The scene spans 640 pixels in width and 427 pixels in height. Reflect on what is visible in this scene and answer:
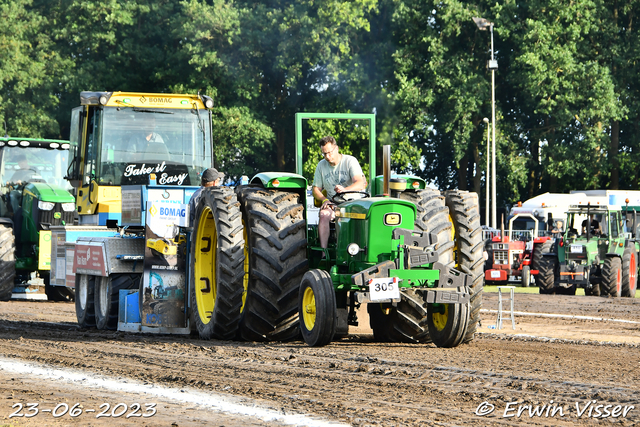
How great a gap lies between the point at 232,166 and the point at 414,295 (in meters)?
29.2

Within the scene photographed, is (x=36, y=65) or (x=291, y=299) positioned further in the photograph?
(x=36, y=65)

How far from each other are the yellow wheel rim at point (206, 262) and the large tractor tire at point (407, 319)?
1912 millimetres

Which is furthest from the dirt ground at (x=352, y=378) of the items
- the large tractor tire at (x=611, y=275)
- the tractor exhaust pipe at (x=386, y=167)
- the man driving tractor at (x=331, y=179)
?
the large tractor tire at (x=611, y=275)

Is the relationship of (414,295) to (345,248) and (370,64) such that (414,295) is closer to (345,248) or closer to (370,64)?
(345,248)

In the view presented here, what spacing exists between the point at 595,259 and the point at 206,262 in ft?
50.4

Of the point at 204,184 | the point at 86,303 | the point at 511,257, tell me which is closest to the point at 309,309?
the point at 204,184

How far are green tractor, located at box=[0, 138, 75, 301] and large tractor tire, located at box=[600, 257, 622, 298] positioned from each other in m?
12.3

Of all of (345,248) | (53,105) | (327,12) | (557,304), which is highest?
(327,12)

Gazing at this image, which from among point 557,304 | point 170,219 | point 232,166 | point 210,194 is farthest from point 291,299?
point 232,166

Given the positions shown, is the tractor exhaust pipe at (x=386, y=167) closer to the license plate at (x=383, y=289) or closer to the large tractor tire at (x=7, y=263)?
the license plate at (x=383, y=289)

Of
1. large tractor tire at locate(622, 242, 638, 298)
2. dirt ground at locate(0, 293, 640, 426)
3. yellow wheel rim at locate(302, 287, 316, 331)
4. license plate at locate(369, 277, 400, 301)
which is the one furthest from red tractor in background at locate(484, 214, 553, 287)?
license plate at locate(369, 277, 400, 301)

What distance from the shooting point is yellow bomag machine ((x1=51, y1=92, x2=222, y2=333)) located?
11617 mm

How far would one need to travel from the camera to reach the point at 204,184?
1216 cm

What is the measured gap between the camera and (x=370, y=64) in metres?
39.9
